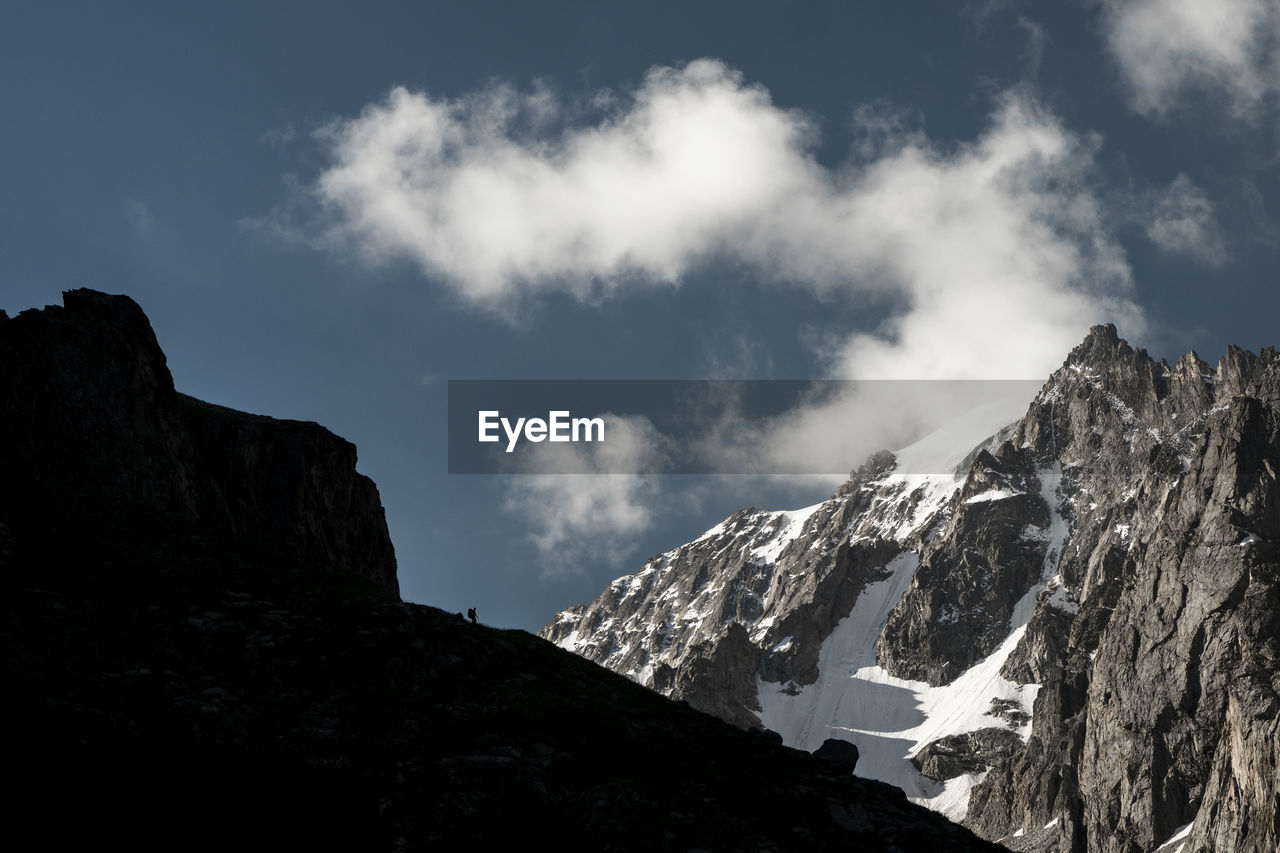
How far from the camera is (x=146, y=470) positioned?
53.4 m

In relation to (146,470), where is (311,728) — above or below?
below

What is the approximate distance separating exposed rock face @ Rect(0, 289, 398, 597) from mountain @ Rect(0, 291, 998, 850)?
0.30m

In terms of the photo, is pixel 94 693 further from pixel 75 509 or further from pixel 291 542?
pixel 291 542

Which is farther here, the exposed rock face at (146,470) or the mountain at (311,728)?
the exposed rock face at (146,470)

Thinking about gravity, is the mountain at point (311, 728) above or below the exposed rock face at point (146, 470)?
below

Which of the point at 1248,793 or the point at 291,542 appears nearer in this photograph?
the point at 291,542

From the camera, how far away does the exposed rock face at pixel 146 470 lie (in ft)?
127

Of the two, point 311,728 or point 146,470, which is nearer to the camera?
point 311,728

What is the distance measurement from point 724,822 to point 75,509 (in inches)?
1067

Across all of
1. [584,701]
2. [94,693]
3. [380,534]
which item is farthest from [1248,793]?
[94,693]

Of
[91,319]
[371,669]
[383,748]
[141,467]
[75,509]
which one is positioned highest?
[91,319]

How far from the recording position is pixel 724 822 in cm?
2750

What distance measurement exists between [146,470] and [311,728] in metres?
30.3

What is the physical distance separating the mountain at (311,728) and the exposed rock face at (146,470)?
30 cm
